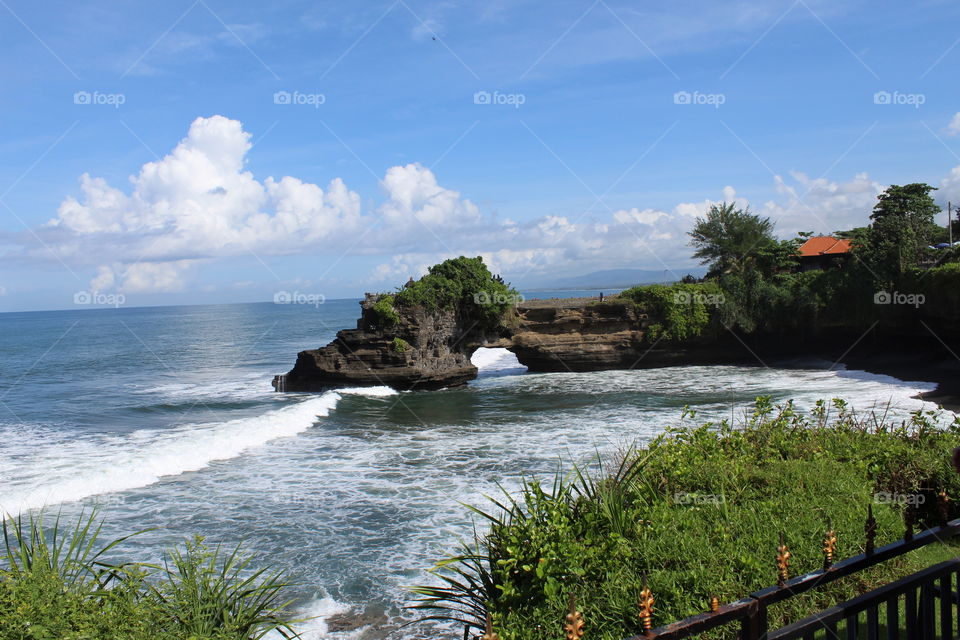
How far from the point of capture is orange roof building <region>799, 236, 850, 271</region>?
135 ft

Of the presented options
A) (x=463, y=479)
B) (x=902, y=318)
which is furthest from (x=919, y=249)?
(x=463, y=479)

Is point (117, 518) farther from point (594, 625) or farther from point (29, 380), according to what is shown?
point (29, 380)

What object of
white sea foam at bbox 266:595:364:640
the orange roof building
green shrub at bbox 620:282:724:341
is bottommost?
white sea foam at bbox 266:595:364:640

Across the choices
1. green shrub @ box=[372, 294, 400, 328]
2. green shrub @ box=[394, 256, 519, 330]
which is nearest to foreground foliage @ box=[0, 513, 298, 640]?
green shrub @ box=[372, 294, 400, 328]

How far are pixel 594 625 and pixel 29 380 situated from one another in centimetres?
5256

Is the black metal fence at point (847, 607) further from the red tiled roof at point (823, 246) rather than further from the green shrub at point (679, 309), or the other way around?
the red tiled roof at point (823, 246)

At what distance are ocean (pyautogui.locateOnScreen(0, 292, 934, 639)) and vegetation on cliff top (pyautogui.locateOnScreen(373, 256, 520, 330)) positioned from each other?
4094 mm

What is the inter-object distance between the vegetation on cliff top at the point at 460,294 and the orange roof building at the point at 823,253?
19.4m

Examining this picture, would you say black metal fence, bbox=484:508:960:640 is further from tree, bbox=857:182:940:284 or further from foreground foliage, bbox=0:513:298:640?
tree, bbox=857:182:940:284

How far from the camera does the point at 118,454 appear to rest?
21.5 meters

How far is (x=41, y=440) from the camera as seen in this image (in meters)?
24.7

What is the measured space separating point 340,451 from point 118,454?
748cm

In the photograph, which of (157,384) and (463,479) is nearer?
(463,479)

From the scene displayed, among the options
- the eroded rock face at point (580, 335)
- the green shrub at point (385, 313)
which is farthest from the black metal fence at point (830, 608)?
the eroded rock face at point (580, 335)
